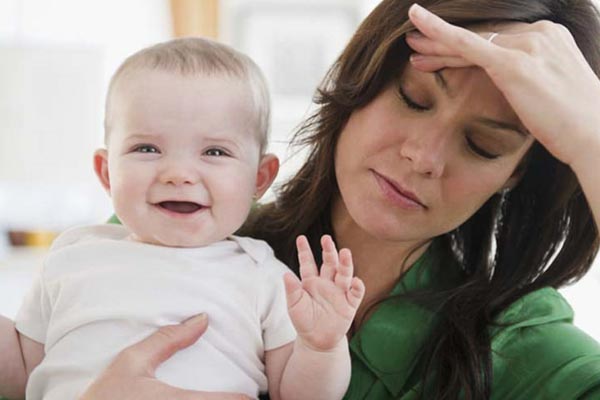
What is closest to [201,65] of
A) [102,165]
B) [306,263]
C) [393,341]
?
[102,165]

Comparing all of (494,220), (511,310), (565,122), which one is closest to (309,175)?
(494,220)

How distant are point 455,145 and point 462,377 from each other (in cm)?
42

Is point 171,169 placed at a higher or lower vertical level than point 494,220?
higher

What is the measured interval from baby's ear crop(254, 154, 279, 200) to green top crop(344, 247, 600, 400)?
334 mm

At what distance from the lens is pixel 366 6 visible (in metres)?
5.50

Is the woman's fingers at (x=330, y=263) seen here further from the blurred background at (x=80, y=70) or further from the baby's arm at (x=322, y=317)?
the blurred background at (x=80, y=70)

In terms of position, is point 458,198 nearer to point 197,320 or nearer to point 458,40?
point 458,40

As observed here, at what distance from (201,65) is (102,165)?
286 millimetres

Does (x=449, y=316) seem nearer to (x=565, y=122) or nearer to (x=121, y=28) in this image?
(x=565, y=122)

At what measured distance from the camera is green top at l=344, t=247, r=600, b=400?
1.34 metres

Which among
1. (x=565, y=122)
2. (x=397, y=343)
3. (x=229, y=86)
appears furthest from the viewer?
(x=397, y=343)

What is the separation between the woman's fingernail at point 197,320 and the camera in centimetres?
126

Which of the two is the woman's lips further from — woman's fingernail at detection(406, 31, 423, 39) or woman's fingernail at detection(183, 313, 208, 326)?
woman's fingernail at detection(183, 313, 208, 326)

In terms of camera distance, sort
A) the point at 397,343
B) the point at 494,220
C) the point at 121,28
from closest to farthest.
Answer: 1. the point at 397,343
2. the point at 494,220
3. the point at 121,28
